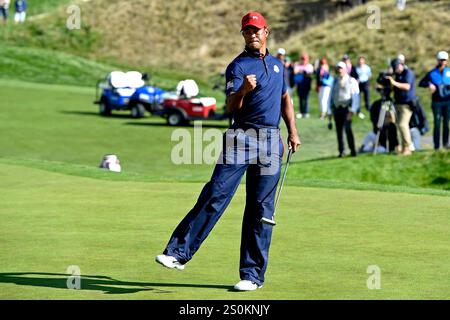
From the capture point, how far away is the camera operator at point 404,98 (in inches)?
948

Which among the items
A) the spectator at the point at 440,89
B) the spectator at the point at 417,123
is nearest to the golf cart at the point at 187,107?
the spectator at the point at 417,123

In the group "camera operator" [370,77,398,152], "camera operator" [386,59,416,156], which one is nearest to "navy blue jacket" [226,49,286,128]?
"camera operator" [386,59,416,156]

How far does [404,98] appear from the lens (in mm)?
24328

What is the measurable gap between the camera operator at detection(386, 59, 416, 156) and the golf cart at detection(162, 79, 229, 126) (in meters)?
11.2

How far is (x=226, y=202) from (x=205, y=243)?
85.6 inches

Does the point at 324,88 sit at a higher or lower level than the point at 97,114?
higher

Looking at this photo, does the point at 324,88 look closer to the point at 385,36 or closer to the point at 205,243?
the point at 385,36

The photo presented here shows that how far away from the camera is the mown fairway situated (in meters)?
9.75

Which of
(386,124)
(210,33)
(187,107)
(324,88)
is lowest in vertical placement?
(386,124)

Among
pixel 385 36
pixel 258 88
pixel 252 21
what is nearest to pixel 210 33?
pixel 385 36

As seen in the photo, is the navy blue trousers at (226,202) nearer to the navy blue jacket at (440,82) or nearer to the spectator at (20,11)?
the navy blue jacket at (440,82)
